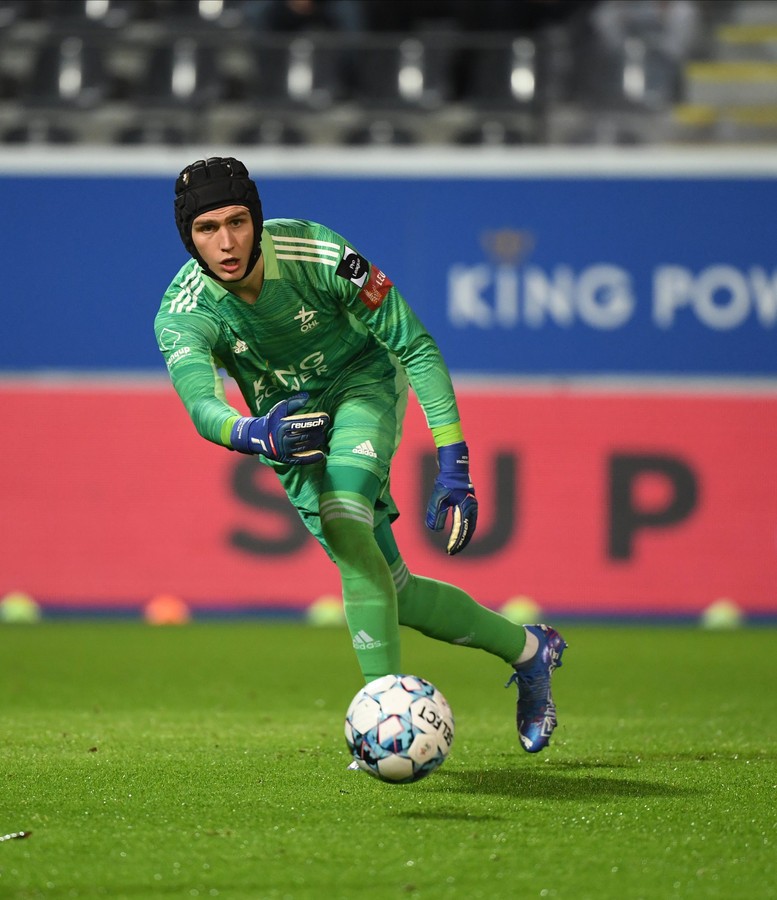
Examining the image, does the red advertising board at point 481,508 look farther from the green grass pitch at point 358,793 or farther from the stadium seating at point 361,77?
the green grass pitch at point 358,793

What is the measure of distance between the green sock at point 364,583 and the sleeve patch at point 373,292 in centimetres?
60

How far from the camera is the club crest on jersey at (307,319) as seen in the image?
462 centimetres

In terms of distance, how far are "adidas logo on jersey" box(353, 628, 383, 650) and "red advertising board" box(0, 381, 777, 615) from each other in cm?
649

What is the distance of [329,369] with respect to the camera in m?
4.80

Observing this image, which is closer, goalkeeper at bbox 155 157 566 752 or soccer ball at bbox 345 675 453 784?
soccer ball at bbox 345 675 453 784

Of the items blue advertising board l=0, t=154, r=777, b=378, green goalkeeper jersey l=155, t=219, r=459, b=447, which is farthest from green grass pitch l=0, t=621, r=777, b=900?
blue advertising board l=0, t=154, r=777, b=378

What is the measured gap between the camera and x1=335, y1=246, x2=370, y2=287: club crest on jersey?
453 cm

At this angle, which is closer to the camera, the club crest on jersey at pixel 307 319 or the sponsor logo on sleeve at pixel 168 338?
the sponsor logo on sleeve at pixel 168 338

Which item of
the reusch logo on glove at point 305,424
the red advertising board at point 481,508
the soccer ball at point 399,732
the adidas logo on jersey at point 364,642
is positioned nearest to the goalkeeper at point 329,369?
the adidas logo on jersey at point 364,642

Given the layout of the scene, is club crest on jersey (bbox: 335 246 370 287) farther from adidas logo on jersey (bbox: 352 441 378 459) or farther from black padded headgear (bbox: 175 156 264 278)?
adidas logo on jersey (bbox: 352 441 378 459)

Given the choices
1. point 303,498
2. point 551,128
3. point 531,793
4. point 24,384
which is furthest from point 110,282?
point 531,793

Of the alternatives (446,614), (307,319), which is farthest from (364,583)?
(307,319)

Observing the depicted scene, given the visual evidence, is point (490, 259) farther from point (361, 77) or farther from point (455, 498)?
point (455, 498)

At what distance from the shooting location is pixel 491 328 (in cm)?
1153
